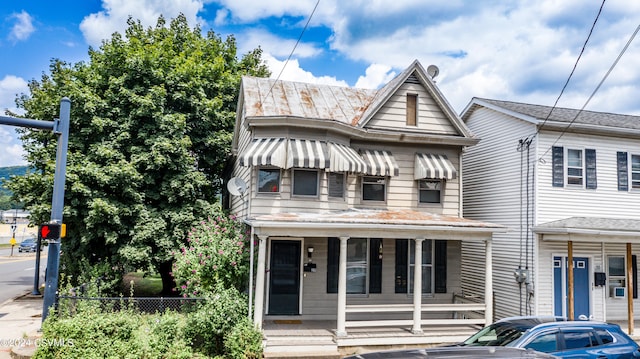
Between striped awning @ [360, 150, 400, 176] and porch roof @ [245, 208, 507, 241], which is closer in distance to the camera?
porch roof @ [245, 208, 507, 241]

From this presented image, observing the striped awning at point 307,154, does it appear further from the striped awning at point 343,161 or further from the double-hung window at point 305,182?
the double-hung window at point 305,182

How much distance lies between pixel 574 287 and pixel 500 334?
8.86 metres

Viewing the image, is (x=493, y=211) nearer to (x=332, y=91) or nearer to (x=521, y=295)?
(x=521, y=295)

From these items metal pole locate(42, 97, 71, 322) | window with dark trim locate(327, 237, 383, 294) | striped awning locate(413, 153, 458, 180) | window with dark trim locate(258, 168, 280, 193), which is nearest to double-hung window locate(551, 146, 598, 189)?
striped awning locate(413, 153, 458, 180)

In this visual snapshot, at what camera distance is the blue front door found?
15.4 metres

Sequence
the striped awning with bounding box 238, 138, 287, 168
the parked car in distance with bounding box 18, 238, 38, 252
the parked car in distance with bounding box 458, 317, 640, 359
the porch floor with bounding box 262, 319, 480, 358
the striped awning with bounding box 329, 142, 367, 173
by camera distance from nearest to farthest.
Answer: the parked car in distance with bounding box 458, 317, 640, 359 → the porch floor with bounding box 262, 319, 480, 358 → the striped awning with bounding box 238, 138, 287, 168 → the striped awning with bounding box 329, 142, 367, 173 → the parked car in distance with bounding box 18, 238, 38, 252

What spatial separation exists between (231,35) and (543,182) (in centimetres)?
1967

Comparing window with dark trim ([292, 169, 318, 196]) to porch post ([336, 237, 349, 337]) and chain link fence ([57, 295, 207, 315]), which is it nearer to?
porch post ([336, 237, 349, 337])

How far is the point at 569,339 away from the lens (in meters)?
8.47

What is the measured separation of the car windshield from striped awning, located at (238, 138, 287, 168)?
7.41 meters

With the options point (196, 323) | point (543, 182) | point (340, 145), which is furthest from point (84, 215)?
point (543, 182)

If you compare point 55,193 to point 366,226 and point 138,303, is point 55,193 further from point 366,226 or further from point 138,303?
point 366,226

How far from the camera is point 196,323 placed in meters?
11.3

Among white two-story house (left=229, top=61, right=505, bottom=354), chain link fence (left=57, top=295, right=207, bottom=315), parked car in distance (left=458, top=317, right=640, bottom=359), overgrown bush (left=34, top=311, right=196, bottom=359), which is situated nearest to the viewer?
parked car in distance (left=458, top=317, right=640, bottom=359)
